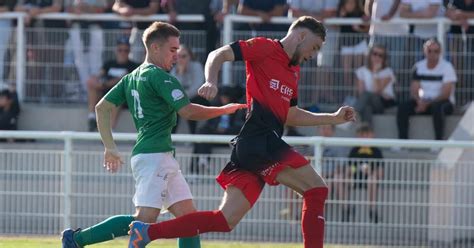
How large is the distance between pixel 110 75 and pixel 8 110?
1.48 m

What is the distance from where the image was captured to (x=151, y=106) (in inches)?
363

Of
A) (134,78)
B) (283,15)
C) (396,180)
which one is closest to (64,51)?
(283,15)

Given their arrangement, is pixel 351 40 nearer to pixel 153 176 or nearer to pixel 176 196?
pixel 176 196

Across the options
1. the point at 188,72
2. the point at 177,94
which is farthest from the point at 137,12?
the point at 177,94

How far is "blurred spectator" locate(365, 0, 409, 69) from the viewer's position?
55.3 feet

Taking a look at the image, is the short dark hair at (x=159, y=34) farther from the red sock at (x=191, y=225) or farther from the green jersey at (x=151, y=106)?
the red sock at (x=191, y=225)

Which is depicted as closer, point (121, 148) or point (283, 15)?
point (121, 148)

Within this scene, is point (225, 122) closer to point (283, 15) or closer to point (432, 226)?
point (283, 15)

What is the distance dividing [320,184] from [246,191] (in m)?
0.57

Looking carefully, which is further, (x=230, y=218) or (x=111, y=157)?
(x=111, y=157)

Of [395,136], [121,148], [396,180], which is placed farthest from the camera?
[395,136]

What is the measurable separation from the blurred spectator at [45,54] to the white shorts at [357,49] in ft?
12.9

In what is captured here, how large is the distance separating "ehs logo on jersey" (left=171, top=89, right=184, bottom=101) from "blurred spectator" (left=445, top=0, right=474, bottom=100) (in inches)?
332

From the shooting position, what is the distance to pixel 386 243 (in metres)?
13.7
